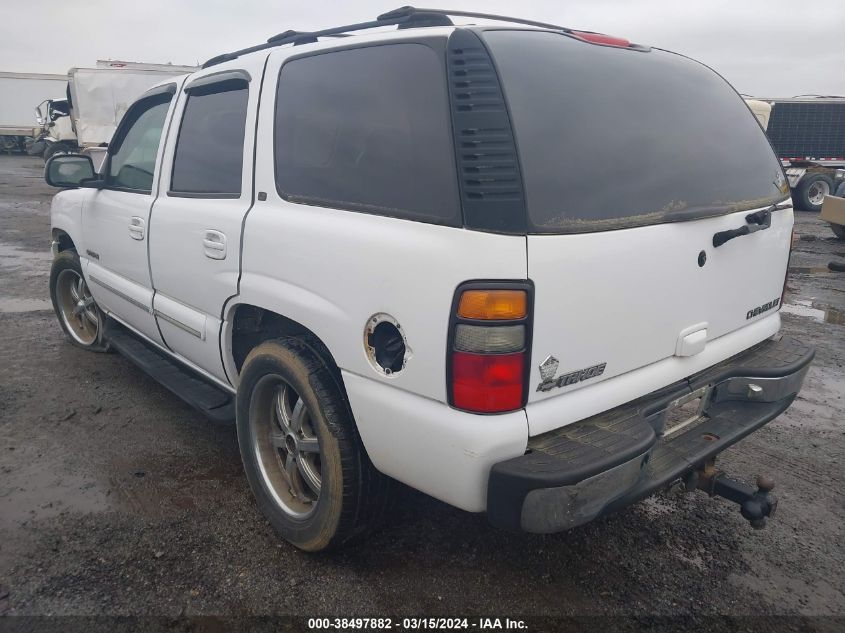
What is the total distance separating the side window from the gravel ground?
1.45 m

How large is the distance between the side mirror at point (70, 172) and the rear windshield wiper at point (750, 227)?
3.68 metres

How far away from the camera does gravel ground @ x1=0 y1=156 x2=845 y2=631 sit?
2.44 meters

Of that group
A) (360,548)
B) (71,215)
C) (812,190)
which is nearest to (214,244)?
(360,548)

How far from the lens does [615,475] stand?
6.56 ft

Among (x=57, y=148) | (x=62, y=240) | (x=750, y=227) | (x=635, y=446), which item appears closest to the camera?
(x=635, y=446)

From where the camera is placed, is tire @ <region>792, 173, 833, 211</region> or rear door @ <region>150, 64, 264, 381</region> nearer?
rear door @ <region>150, 64, 264, 381</region>

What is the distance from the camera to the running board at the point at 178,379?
3.21m

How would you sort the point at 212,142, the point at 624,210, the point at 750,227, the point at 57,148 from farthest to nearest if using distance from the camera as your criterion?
the point at 57,148 → the point at 212,142 → the point at 750,227 → the point at 624,210

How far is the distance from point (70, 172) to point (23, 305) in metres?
2.96

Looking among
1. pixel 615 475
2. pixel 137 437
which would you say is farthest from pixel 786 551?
pixel 137 437

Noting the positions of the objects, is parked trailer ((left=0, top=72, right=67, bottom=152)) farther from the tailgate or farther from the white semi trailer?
the tailgate

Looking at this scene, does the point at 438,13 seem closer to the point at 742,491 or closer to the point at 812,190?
the point at 742,491

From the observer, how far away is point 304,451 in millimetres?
2693

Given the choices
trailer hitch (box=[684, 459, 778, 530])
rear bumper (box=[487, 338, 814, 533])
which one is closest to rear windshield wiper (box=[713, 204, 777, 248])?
rear bumper (box=[487, 338, 814, 533])
